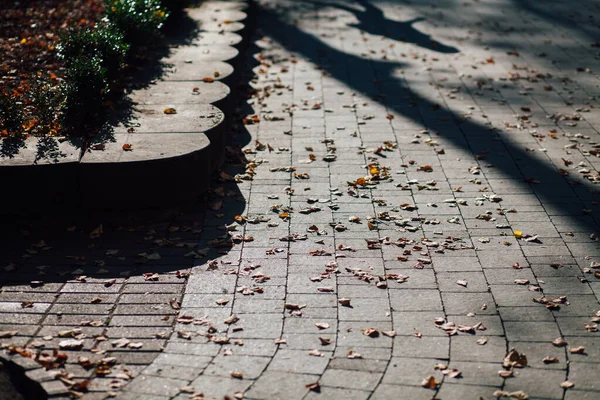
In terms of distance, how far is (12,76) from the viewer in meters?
8.91

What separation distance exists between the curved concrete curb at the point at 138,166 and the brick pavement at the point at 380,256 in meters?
0.29

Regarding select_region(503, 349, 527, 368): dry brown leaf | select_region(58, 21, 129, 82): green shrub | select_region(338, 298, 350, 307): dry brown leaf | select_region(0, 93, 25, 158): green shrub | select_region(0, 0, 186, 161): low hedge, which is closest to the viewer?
select_region(503, 349, 527, 368): dry brown leaf

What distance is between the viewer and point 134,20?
9.16 meters

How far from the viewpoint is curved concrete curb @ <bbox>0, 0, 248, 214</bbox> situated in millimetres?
6141

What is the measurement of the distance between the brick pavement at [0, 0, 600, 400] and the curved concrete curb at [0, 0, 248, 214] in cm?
29

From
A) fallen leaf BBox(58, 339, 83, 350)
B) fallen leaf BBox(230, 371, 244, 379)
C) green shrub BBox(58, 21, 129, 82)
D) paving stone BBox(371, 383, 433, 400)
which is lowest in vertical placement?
fallen leaf BBox(58, 339, 83, 350)

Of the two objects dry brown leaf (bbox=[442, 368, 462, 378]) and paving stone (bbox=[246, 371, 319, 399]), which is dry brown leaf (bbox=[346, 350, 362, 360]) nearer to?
paving stone (bbox=[246, 371, 319, 399])

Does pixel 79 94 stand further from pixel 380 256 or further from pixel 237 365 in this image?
pixel 237 365

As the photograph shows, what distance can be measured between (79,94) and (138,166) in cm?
146

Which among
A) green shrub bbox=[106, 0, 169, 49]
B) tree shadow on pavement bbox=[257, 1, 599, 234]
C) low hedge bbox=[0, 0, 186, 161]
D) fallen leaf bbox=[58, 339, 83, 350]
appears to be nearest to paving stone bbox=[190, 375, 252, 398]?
fallen leaf bbox=[58, 339, 83, 350]

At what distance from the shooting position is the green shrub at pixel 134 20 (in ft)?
30.0

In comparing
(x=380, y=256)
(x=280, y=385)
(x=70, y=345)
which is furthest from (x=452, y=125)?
(x=70, y=345)

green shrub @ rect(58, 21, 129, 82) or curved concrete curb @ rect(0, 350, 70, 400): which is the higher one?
green shrub @ rect(58, 21, 129, 82)

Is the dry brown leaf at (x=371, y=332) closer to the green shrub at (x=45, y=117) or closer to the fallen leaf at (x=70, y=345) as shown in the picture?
the fallen leaf at (x=70, y=345)
